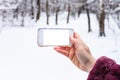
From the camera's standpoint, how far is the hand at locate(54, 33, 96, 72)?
1.31 m

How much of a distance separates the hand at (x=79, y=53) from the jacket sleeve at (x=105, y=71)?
0.68 feet

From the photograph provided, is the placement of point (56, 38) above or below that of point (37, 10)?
below

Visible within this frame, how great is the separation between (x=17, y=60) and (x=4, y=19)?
760 inches

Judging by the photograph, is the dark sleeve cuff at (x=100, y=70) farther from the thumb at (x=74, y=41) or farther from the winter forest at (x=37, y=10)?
the winter forest at (x=37, y=10)

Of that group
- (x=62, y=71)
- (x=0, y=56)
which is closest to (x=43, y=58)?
(x=0, y=56)

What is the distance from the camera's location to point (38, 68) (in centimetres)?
1066

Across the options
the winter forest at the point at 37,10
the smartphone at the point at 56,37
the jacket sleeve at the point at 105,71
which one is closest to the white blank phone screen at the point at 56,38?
the smartphone at the point at 56,37

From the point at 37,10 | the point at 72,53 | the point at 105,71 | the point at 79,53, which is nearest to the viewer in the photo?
the point at 105,71

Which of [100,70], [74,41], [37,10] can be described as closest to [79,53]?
[74,41]

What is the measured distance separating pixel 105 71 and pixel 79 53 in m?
0.29

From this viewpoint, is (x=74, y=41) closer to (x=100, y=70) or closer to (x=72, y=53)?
(x=72, y=53)

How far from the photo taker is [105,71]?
103 centimetres

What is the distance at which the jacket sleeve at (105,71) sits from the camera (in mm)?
997

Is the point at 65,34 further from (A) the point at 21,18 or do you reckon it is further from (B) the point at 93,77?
(A) the point at 21,18
